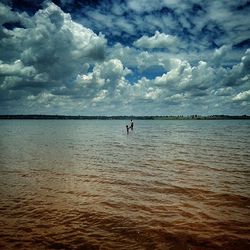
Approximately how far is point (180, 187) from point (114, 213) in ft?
16.9

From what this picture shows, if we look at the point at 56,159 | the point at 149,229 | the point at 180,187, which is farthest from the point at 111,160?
the point at 149,229

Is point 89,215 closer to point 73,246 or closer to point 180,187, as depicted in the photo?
point 73,246

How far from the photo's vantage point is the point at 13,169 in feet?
61.1

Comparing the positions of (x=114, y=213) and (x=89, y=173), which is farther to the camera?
(x=89, y=173)

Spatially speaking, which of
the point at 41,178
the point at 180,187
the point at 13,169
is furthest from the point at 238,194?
the point at 13,169

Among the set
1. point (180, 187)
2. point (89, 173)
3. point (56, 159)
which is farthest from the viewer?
point (56, 159)

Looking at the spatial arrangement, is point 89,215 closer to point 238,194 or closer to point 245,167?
point 238,194

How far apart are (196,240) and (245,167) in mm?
13485

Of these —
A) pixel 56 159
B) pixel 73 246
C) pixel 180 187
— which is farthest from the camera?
pixel 56 159

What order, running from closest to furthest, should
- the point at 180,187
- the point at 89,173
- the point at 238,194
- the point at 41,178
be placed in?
the point at 238,194 → the point at 180,187 → the point at 41,178 → the point at 89,173

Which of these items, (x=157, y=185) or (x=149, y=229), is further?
(x=157, y=185)

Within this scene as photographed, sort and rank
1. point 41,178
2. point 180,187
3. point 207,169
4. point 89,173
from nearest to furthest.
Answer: point 180,187 < point 41,178 < point 89,173 < point 207,169

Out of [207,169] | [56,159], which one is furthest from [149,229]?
[56,159]

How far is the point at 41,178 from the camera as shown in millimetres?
16219
